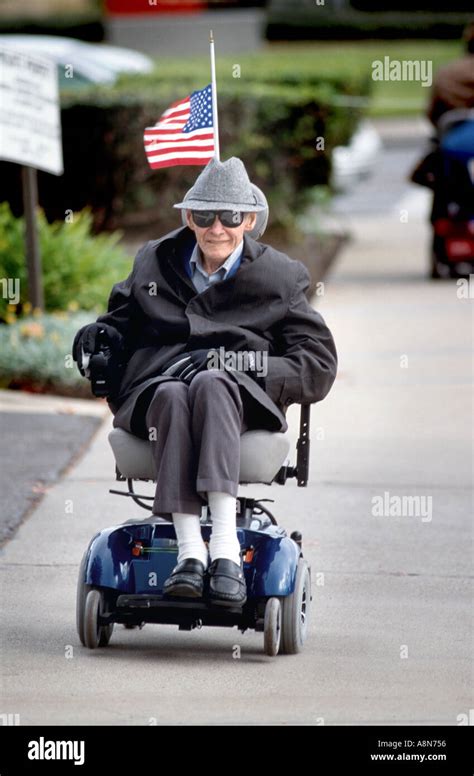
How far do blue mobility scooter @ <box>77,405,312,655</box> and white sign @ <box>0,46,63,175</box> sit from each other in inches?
199

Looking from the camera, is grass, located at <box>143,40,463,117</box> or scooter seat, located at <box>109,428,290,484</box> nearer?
scooter seat, located at <box>109,428,290,484</box>

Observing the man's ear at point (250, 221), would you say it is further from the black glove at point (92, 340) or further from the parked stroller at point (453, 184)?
the parked stroller at point (453, 184)

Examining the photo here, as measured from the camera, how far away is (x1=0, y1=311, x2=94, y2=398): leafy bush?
962 cm

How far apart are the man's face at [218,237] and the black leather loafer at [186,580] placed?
101 centimetres

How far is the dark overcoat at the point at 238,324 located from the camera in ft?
17.7

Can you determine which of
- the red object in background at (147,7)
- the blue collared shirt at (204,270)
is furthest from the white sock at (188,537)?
the red object in background at (147,7)

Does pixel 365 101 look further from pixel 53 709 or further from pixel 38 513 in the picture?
pixel 53 709

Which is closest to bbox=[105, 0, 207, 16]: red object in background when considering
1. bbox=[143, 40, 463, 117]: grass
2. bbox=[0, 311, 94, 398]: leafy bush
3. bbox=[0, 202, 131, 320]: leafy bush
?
bbox=[143, 40, 463, 117]: grass

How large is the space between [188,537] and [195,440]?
11.7 inches

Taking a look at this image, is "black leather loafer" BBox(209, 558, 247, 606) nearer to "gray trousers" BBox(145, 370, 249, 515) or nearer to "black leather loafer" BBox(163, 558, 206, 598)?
"black leather loafer" BBox(163, 558, 206, 598)

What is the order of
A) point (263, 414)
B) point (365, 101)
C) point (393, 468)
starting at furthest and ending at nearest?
point (365, 101) → point (393, 468) → point (263, 414)

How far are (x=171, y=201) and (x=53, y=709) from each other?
1004 centimetres

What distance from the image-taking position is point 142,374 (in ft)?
17.8
